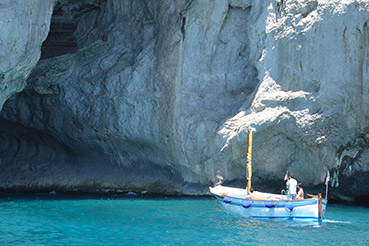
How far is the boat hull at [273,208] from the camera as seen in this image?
21.7 meters

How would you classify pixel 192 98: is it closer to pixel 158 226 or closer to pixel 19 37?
pixel 19 37

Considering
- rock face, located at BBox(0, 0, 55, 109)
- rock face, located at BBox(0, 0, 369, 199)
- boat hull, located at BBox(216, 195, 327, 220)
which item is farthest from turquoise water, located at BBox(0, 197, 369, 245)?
rock face, located at BBox(0, 0, 55, 109)

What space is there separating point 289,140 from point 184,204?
532cm

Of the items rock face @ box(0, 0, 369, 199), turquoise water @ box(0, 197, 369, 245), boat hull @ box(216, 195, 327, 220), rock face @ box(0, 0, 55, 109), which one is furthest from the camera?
rock face @ box(0, 0, 369, 199)

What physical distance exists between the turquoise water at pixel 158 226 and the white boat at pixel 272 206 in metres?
0.37

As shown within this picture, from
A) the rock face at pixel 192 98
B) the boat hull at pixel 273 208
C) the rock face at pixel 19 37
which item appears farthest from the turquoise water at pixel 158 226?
the rock face at pixel 19 37

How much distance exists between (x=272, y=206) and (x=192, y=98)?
8.05 meters

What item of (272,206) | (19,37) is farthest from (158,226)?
(19,37)

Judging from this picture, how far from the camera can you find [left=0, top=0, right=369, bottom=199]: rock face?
2552cm

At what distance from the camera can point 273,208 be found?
22297 mm

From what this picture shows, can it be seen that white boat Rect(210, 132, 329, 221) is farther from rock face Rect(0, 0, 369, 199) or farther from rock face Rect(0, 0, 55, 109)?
rock face Rect(0, 0, 55, 109)

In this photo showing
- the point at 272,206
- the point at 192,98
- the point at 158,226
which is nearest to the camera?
the point at 158,226

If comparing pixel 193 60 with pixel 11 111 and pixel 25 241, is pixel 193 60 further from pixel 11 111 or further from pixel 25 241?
pixel 25 241

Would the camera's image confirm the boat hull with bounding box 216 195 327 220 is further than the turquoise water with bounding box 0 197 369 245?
Yes
